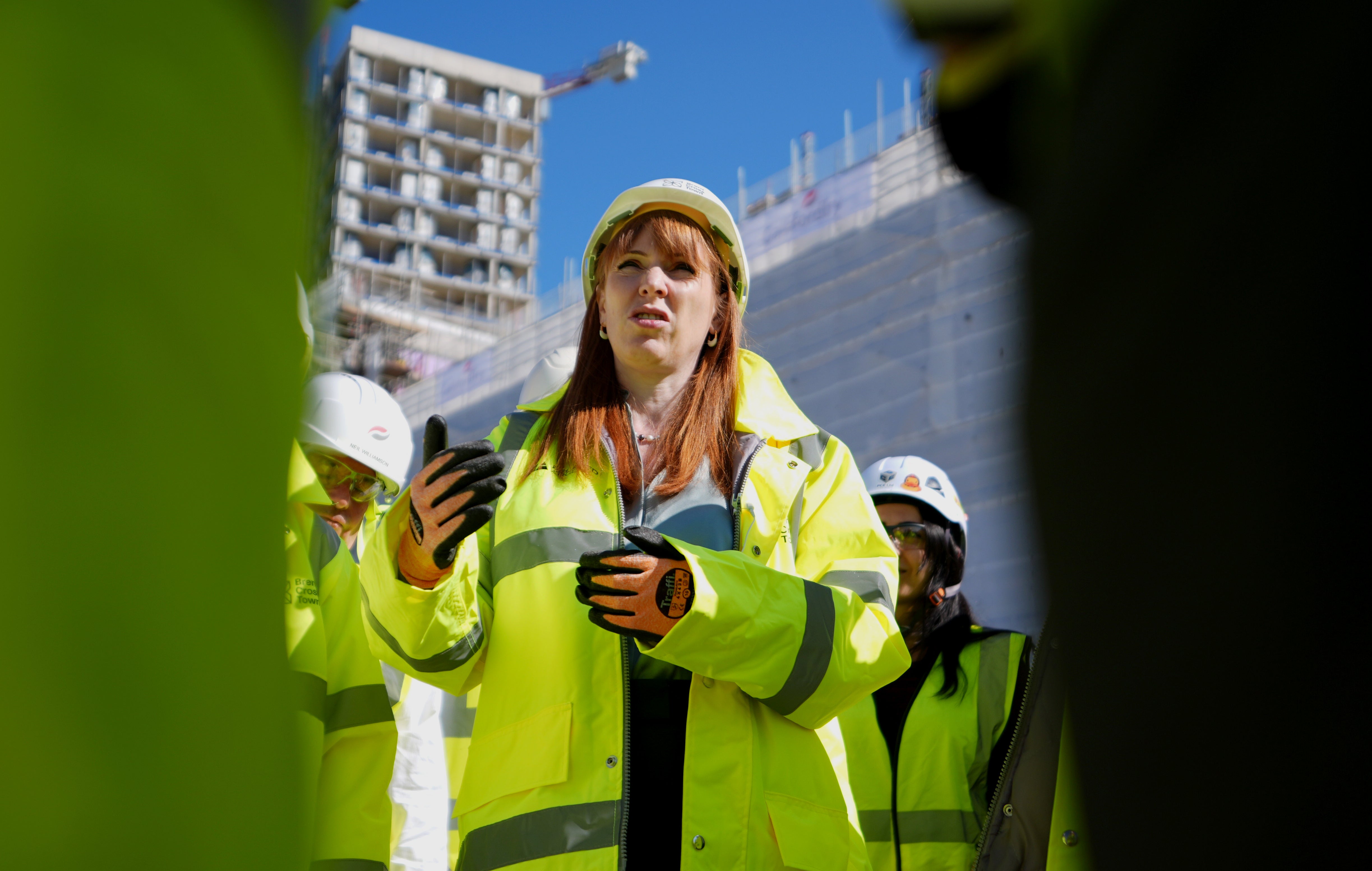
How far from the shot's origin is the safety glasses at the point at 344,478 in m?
3.98

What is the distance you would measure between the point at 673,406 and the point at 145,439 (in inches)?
86.7

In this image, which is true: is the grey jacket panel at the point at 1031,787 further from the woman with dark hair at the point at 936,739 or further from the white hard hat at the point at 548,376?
the white hard hat at the point at 548,376

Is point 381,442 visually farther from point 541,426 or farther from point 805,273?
point 805,273

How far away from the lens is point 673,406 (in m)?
2.70

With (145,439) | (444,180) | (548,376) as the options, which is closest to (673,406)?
(145,439)

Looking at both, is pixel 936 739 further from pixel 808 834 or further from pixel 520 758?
pixel 520 758

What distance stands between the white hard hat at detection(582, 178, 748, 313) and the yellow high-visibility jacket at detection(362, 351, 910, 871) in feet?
2.21

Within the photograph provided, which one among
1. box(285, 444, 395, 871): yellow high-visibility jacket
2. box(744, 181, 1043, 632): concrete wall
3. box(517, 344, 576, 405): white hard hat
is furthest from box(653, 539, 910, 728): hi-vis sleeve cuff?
box(744, 181, 1043, 632): concrete wall

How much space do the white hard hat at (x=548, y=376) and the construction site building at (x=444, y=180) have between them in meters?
69.3

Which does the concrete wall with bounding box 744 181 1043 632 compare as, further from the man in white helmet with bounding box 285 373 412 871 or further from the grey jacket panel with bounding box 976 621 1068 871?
the man in white helmet with bounding box 285 373 412 871

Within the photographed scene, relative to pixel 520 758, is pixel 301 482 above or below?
above

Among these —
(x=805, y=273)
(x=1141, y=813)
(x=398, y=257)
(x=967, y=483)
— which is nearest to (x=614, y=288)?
(x=1141, y=813)

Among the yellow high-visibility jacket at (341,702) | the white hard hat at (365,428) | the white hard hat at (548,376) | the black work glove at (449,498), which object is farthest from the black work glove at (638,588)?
the white hard hat at (548,376)

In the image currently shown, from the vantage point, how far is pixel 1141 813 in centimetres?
69
